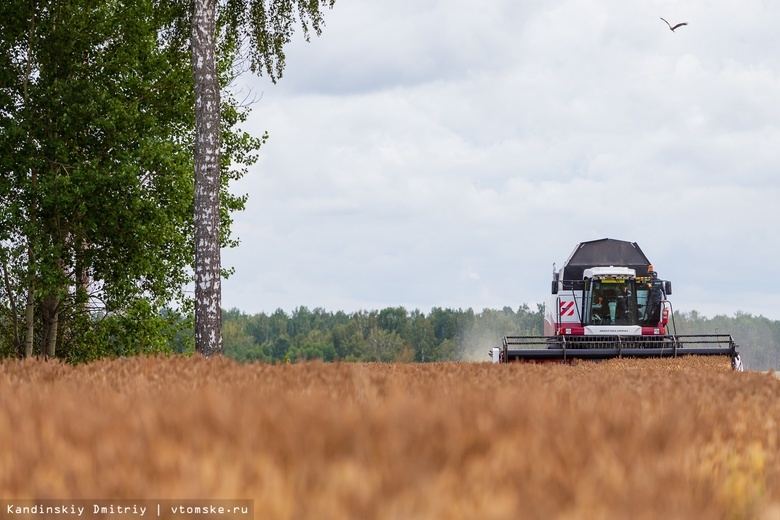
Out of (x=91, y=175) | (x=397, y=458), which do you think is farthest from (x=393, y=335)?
(x=397, y=458)

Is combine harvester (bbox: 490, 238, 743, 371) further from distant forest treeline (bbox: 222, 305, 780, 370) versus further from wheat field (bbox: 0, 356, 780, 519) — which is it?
distant forest treeline (bbox: 222, 305, 780, 370)

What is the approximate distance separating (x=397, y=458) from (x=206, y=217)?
12986mm

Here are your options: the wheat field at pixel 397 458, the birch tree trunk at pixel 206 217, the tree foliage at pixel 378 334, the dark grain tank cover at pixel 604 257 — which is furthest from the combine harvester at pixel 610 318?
the tree foliage at pixel 378 334

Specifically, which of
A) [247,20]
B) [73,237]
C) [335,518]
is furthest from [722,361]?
[335,518]

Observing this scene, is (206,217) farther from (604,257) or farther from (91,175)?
(604,257)

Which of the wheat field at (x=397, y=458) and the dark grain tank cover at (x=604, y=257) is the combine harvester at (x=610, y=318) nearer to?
the dark grain tank cover at (x=604, y=257)

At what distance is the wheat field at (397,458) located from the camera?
1.81 meters

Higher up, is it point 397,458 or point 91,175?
point 91,175

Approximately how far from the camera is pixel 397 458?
2.00 meters

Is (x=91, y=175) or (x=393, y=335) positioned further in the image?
(x=393, y=335)

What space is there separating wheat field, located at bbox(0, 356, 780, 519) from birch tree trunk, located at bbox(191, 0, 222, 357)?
37.5 feet

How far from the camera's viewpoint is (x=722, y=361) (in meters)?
21.6

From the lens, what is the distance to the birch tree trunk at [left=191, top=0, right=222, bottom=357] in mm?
14422

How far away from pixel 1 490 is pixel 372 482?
3.38 ft
